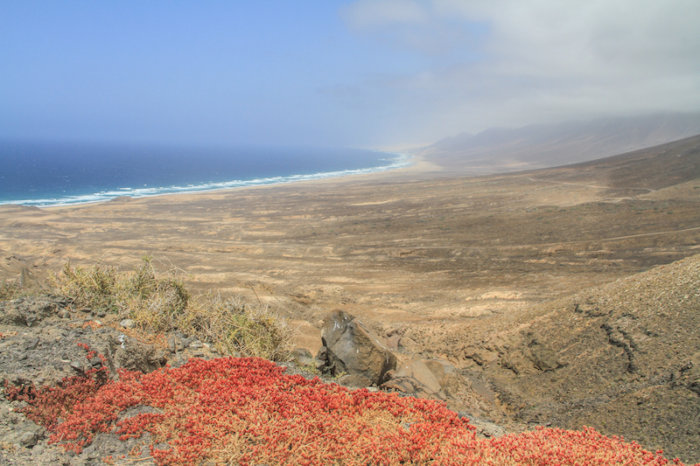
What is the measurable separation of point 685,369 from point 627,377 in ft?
2.96

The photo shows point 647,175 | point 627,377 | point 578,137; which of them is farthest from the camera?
point 578,137

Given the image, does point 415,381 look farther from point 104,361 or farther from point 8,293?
point 8,293

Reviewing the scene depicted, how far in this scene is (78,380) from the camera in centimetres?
469

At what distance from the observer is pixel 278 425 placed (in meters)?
4.14

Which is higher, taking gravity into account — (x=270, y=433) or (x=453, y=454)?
(x=270, y=433)

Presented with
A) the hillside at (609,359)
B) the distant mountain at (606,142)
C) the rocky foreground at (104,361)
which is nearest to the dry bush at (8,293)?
the rocky foreground at (104,361)

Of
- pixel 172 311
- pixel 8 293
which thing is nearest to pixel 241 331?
pixel 172 311

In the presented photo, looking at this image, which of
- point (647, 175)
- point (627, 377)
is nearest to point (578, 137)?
point (647, 175)

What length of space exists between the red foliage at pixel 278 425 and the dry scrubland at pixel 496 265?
9.44 ft

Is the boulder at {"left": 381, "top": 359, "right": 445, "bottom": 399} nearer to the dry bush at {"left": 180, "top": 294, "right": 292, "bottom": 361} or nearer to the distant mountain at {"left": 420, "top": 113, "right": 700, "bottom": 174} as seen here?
the dry bush at {"left": 180, "top": 294, "right": 292, "bottom": 361}

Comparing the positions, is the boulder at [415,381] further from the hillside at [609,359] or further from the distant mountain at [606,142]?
the distant mountain at [606,142]

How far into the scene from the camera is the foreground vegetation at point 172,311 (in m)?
6.97

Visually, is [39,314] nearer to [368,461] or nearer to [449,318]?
[368,461]

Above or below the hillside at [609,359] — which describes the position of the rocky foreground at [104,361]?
above
